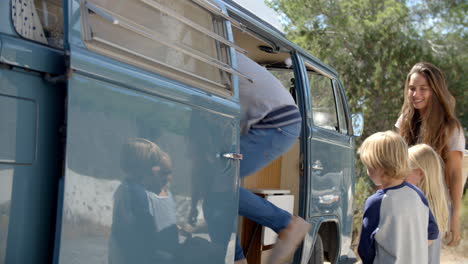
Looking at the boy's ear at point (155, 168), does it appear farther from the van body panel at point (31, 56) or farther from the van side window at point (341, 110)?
the van side window at point (341, 110)

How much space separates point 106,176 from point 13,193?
1.05 feet

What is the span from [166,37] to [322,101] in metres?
2.78

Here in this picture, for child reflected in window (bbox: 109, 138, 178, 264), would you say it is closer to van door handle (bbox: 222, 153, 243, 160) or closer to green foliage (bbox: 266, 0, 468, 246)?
van door handle (bbox: 222, 153, 243, 160)

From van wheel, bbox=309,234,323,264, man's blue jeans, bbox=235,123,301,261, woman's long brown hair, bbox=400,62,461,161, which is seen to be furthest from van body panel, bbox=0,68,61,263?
van wheel, bbox=309,234,323,264

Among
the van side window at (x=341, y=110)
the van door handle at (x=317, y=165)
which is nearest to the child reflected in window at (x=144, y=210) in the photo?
the van door handle at (x=317, y=165)

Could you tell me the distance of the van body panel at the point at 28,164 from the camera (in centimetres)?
162

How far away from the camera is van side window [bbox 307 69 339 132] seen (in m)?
4.60

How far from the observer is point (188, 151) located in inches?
90.4

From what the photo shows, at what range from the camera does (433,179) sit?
317 centimetres

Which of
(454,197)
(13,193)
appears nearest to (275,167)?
(454,197)

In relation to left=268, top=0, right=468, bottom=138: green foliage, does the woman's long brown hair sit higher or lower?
lower

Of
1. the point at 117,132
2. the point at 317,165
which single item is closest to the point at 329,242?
the point at 317,165

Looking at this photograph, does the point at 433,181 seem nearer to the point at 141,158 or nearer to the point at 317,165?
the point at 317,165

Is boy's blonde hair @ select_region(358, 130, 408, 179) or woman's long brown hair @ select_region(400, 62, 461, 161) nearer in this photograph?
boy's blonde hair @ select_region(358, 130, 408, 179)
